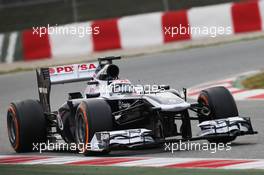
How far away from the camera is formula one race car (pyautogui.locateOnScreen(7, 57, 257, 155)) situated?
10312mm

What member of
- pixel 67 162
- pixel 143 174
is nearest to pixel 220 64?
pixel 67 162

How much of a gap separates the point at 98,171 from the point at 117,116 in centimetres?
193

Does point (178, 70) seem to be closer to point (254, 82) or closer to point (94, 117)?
point (254, 82)

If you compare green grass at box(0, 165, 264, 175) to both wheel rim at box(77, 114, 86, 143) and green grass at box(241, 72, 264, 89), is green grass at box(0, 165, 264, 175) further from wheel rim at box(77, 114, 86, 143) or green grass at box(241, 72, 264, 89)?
green grass at box(241, 72, 264, 89)

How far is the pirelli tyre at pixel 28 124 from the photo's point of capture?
1184cm

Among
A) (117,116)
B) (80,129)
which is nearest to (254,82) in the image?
(117,116)

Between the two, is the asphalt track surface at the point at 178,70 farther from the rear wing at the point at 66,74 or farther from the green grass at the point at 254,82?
the rear wing at the point at 66,74

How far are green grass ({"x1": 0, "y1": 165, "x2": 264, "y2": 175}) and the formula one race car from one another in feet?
2.51

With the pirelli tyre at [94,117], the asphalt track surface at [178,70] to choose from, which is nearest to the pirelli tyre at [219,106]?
the pirelli tyre at [94,117]

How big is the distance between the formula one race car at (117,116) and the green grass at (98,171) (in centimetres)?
76

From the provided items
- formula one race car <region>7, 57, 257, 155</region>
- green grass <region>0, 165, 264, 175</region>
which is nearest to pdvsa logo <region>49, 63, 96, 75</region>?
formula one race car <region>7, 57, 257, 155</region>

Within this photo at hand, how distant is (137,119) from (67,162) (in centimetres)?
109

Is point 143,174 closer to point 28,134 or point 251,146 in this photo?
point 251,146

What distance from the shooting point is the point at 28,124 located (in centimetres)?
1184
